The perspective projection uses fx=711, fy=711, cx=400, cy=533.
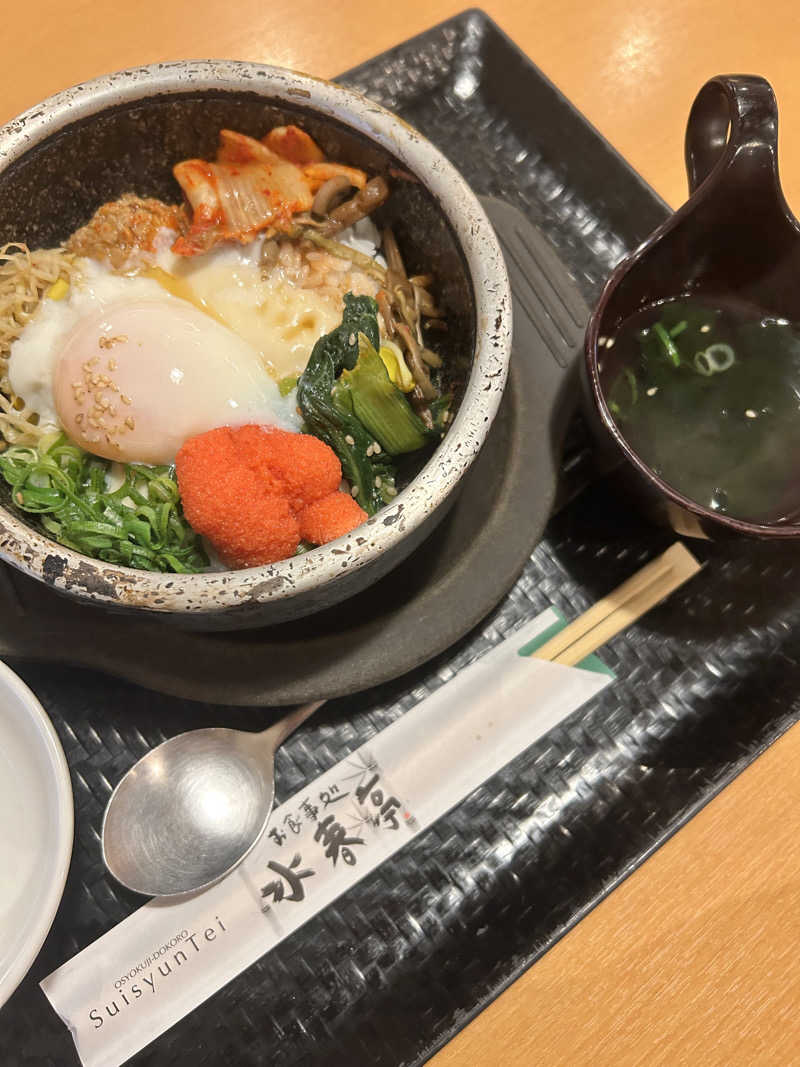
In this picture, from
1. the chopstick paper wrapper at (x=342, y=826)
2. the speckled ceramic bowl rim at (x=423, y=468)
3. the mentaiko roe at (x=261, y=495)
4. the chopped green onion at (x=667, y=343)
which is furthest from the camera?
the chopped green onion at (x=667, y=343)

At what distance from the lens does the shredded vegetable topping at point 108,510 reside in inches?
44.5

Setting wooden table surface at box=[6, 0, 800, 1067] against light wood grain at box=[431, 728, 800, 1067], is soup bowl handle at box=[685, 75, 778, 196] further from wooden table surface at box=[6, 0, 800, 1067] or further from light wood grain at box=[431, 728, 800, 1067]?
light wood grain at box=[431, 728, 800, 1067]

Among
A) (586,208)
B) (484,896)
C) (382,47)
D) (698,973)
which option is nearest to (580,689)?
(484,896)

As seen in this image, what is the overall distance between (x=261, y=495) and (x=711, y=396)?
932 mm

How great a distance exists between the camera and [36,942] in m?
1.09

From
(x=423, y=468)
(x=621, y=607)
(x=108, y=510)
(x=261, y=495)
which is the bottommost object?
(x=621, y=607)

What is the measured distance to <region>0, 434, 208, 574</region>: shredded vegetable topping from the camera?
1.13 meters

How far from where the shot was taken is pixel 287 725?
1.29 meters

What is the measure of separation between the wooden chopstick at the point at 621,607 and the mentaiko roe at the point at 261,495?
Result: 1.62ft

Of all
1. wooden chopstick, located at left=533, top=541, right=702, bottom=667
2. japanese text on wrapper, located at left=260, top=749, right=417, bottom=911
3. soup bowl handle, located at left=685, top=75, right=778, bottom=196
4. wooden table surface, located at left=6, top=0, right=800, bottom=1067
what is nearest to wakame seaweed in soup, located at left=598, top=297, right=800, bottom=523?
wooden chopstick, located at left=533, top=541, right=702, bottom=667

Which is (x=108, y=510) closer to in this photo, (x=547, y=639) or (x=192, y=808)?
(x=192, y=808)

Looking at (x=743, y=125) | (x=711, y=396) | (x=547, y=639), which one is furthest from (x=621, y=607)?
(x=743, y=125)

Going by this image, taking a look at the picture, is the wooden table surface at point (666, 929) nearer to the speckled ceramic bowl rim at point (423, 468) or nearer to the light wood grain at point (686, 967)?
the light wood grain at point (686, 967)

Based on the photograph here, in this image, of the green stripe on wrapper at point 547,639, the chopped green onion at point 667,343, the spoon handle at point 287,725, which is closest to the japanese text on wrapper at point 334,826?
the spoon handle at point 287,725
